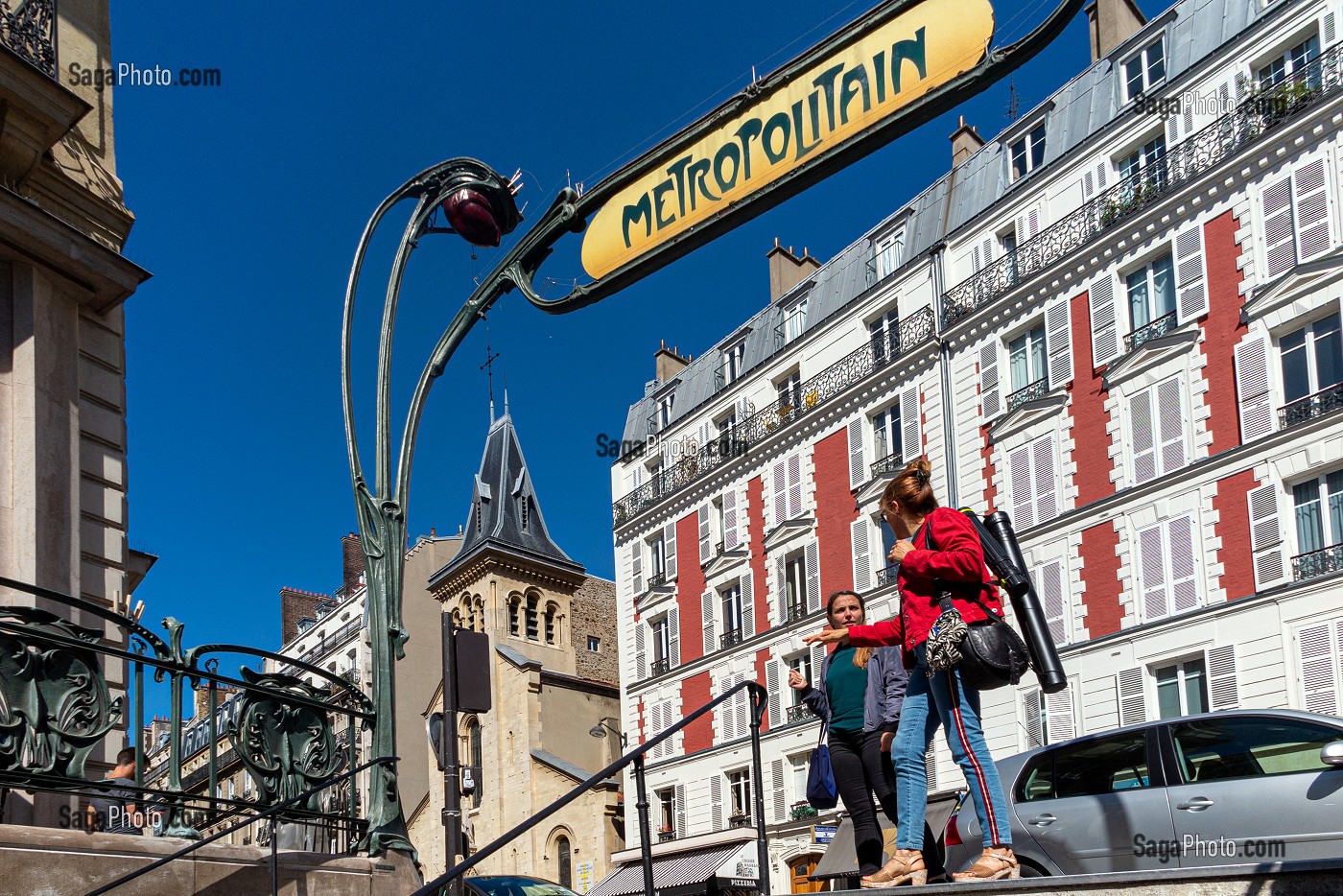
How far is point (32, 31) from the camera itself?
1071cm

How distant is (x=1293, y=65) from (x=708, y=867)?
2573cm

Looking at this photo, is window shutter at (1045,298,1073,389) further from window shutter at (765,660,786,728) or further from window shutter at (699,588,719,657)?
window shutter at (699,588,719,657)

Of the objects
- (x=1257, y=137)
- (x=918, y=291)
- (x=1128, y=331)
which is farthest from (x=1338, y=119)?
(x=918, y=291)

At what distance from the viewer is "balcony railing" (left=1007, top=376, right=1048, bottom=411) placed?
32938 mm

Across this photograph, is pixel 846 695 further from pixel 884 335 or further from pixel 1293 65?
pixel 884 335

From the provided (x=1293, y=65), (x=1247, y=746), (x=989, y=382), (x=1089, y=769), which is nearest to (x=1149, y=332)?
(x=989, y=382)

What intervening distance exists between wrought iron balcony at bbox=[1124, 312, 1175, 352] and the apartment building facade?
0.14 meters

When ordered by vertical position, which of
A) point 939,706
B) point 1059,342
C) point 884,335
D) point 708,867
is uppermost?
point 884,335

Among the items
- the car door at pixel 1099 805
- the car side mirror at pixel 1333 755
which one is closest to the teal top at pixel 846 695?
the car door at pixel 1099 805

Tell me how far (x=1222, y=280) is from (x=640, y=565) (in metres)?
23.9

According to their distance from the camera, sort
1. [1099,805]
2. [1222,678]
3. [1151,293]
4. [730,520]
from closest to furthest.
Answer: [1099,805], [1222,678], [1151,293], [730,520]

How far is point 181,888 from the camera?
25.5 ft

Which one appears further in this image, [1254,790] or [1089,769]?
[1089,769]

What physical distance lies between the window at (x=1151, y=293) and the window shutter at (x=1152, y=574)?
4.17 m
